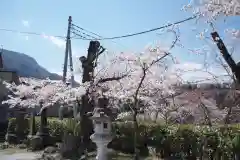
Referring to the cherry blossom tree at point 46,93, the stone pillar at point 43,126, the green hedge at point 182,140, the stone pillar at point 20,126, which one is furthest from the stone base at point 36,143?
the green hedge at point 182,140

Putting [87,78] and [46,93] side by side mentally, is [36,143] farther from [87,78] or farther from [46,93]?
[87,78]

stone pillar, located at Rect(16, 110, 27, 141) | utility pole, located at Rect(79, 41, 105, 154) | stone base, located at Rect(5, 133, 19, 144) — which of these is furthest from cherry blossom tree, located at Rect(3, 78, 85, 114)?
stone base, located at Rect(5, 133, 19, 144)

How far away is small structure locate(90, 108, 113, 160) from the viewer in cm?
1038

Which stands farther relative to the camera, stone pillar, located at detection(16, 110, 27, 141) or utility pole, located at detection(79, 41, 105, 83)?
stone pillar, located at detection(16, 110, 27, 141)

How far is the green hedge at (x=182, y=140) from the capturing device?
11437 mm

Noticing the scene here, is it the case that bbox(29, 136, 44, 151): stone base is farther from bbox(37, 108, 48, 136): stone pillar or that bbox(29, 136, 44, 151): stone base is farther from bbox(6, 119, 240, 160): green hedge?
bbox(6, 119, 240, 160): green hedge

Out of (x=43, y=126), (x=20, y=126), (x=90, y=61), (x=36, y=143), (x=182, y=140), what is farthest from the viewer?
(x=20, y=126)

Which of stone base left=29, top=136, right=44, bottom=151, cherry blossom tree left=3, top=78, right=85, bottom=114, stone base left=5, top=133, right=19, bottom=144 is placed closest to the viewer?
cherry blossom tree left=3, top=78, right=85, bottom=114

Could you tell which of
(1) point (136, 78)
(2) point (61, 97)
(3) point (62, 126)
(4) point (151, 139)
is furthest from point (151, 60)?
(3) point (62, 126)

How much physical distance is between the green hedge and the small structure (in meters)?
4.08

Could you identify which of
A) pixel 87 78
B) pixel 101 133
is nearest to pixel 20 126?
pixel 87 78

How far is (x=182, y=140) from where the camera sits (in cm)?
1321

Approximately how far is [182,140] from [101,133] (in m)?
4.43

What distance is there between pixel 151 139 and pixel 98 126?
548 centimetres
